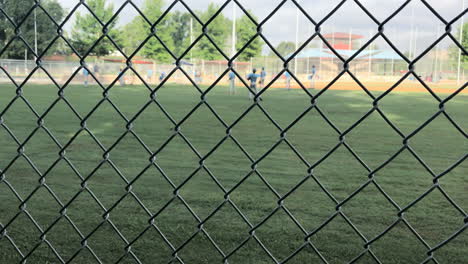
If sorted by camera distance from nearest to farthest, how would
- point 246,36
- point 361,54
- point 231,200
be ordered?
point 231,200
point 361,54
point 246,36

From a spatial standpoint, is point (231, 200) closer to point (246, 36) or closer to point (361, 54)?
point (361, 54)

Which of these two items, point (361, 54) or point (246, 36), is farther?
point (246, 36)

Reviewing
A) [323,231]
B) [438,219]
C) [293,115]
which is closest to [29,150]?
[323,231]

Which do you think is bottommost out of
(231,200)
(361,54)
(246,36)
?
(231,200)

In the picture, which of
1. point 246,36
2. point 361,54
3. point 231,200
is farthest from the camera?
point 246,36

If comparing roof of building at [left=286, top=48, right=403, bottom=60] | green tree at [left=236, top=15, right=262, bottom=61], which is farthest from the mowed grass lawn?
green tree at [left=236, top=15, right=262, bottom=61]

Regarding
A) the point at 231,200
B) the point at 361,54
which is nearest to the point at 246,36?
the point at 361,54

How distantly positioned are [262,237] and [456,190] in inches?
108

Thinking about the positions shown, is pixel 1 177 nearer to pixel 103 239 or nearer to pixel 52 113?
pixel 103 239

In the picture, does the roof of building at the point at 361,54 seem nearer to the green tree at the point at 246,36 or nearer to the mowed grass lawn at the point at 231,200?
the green tree at the point at 246,36

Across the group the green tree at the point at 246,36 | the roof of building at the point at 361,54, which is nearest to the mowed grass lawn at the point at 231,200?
the roof of building at the point at 361,54

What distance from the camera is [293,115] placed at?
Answer: 1373cm

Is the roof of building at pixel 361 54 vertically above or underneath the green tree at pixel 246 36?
underneath

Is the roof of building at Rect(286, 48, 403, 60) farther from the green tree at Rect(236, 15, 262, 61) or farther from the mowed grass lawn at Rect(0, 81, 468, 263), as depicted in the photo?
the mowed grass lawn at Rect(0, 81, 468, 263)
